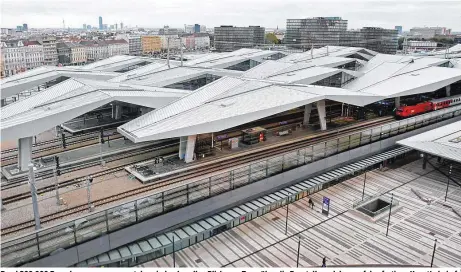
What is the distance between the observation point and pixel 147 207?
869 inches

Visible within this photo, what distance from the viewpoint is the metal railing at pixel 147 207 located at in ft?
60.4

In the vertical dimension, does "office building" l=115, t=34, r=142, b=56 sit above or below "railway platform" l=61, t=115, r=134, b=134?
above

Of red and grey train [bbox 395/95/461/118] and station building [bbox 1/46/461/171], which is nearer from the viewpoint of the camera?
station building [bbox 1/46/461/171]

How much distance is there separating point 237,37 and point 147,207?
156m

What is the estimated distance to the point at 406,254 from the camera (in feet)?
73.7

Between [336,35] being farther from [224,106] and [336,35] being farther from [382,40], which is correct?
[224,106]

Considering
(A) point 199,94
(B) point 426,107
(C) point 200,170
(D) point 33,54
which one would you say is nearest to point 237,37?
(D) point 33,54

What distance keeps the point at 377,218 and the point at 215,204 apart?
10788 millimetres

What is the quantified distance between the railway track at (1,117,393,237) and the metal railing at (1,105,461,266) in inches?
91.4

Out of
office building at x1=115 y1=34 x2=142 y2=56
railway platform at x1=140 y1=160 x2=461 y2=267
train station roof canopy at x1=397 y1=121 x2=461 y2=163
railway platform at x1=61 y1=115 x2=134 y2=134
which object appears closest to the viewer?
railway platform at x1=140 y1=160 x2=461 y2=267

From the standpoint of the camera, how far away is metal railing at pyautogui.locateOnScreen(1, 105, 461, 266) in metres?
18.4

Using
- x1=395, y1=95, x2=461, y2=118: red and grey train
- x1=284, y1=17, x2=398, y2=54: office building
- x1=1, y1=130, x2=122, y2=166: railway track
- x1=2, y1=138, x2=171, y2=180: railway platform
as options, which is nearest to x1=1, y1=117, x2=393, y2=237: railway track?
x1=2, y1=138, x2=171, y2=180: railway platform

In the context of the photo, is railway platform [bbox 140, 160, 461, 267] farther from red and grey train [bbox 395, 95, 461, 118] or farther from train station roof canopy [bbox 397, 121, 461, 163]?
red and grey train [bbox 395, 95, 461, 118]

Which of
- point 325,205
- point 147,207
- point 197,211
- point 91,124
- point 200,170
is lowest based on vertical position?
point 325,205
